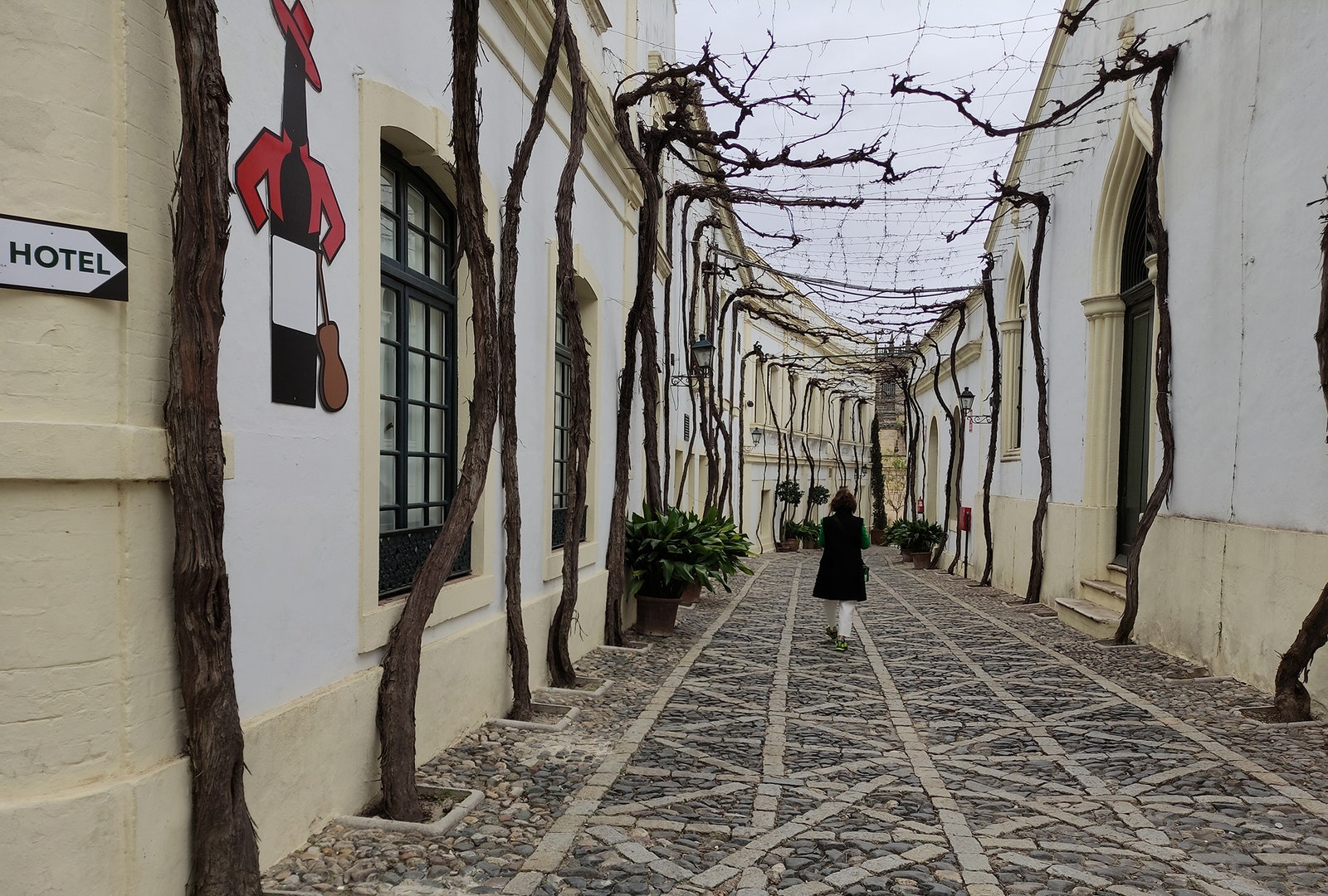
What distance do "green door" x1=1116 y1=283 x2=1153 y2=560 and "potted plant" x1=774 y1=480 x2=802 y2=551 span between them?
17.1 meters

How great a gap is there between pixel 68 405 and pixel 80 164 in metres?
0.70

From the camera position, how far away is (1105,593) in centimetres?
996

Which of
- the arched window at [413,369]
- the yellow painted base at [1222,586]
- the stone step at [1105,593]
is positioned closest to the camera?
the arched window at [413,369]

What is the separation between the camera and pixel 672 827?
4.06 metres

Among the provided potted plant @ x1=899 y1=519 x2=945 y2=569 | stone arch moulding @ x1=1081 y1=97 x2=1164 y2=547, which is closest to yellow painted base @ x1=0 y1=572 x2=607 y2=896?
stone arch moulding @ x1=1081 y1=97 x2=1164 y2=547

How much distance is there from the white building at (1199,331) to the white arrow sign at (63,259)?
6.65 metres

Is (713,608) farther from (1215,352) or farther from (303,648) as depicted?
(303,648)

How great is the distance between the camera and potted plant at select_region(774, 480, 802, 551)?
27.6 metres

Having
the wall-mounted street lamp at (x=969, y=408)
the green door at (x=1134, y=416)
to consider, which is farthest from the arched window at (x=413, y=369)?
the wall-mounted street lamp at (x=969, y=408)

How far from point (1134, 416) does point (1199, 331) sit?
2730 mm

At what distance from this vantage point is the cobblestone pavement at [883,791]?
11.8 ft

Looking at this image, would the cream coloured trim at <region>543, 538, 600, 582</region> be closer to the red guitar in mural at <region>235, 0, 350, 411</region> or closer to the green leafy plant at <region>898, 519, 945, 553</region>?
the red guitar in mural at <region>235, 0, 350, 411</region>

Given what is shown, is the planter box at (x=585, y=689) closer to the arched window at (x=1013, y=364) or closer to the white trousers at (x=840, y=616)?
the white trousers at (x=840, y=616)

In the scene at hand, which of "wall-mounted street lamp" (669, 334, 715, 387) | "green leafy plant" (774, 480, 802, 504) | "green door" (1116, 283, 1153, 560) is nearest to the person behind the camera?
"green door" (1116, 283, 1153, 560)
